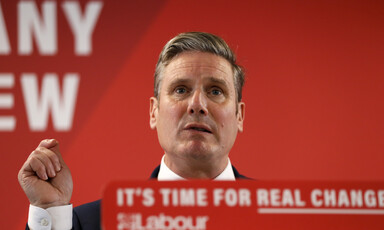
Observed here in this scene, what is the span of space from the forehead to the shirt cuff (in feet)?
1.41

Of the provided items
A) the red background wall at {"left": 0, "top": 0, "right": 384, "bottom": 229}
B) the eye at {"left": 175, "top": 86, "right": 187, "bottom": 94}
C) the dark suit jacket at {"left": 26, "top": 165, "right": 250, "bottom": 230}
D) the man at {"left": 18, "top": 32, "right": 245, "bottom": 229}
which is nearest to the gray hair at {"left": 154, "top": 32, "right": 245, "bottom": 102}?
the man at {"left": 18, "top": 32, "right": 245, "bottom": 229}

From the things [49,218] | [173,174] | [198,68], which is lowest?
[49,218]

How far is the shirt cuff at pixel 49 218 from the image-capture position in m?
1.06

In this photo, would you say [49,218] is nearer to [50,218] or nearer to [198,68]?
[50,218]

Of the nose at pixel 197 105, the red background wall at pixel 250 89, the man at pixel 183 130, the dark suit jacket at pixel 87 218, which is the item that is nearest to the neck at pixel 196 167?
the man at pixel 183 130

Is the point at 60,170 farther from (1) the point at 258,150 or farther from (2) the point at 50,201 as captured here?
(1) the point at 258,150

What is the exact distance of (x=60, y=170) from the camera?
1.12 meters

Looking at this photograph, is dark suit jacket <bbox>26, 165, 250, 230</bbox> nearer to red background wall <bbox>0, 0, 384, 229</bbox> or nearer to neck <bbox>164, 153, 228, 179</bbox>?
neck <bbox>164, 153, 228, 179</bbox>

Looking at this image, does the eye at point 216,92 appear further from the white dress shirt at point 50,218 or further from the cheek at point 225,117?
the white dress shirt at point 50,218

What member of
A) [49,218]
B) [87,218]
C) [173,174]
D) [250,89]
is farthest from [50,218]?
[250,89]

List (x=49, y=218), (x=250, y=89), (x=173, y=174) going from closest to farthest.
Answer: (x=49, y=218) → (x=173, y=174) → (x=250, y=89)

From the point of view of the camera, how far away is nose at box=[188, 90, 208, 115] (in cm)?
116

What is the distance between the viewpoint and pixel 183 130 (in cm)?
119

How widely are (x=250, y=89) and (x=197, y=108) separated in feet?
3.49
